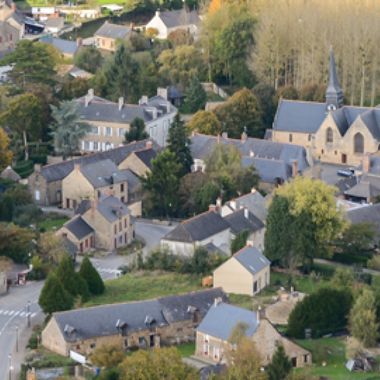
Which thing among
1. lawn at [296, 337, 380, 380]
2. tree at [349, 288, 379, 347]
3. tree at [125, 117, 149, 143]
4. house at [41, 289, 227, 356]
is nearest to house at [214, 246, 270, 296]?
house at [41, 289, 227, 356]

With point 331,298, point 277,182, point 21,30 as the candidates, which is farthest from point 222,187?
point 21,30

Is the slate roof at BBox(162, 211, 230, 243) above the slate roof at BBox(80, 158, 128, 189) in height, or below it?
below

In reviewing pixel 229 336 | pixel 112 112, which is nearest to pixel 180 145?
pixel 112 112

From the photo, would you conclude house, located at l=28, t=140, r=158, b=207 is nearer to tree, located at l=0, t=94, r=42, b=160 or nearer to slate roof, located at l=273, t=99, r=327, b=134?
tree, located at l=0, t=94, r=42, b=160

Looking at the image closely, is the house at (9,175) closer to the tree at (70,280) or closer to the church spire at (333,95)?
the tree at (70,280)

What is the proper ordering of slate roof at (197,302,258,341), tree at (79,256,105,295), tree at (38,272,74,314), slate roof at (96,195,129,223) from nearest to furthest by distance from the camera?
1. slate roof at (197,302,258,341)
2. tree at (38,272,74,314)
3. tree at (79,256,105,295)
4. slate roof at (96,195,129,223)
